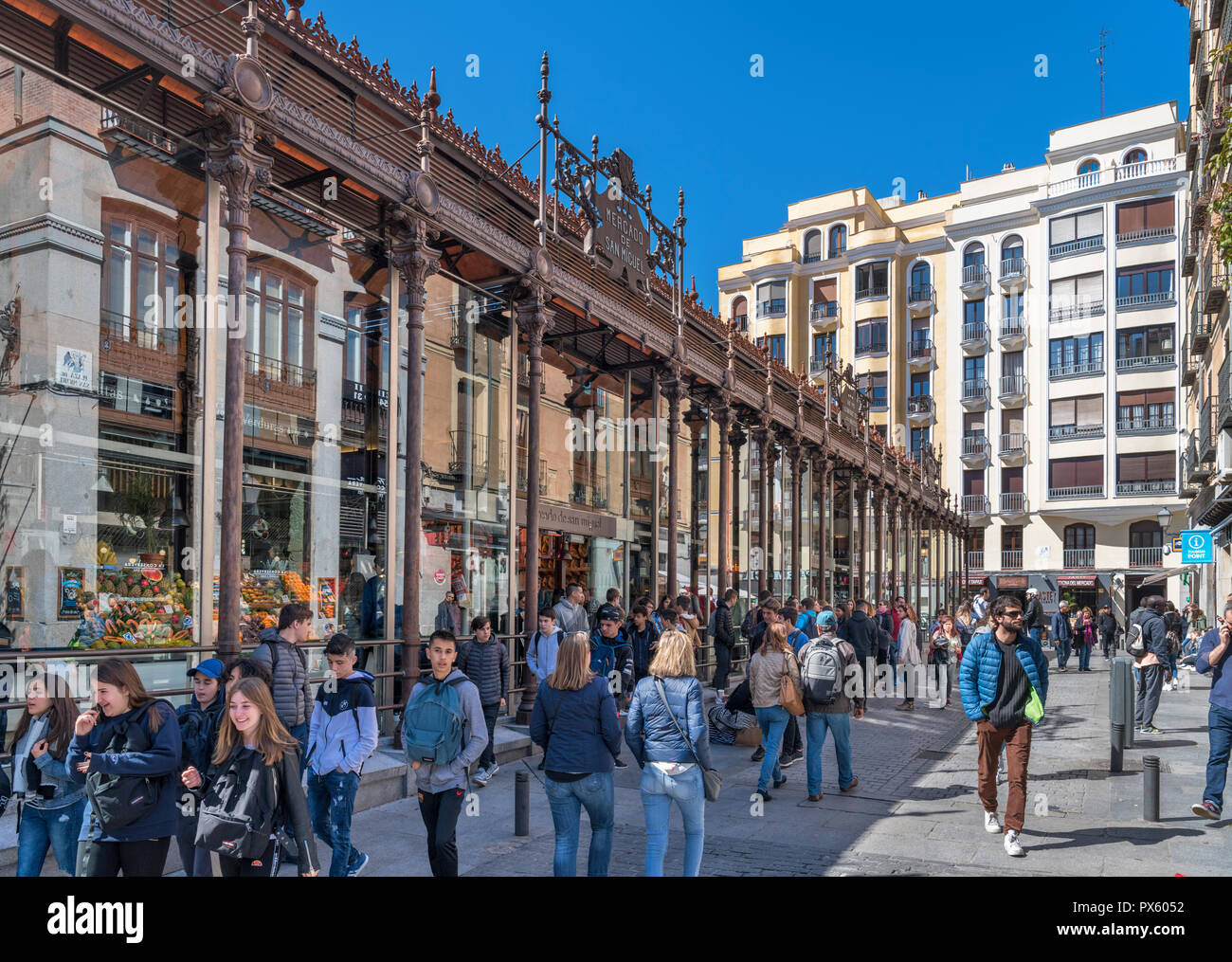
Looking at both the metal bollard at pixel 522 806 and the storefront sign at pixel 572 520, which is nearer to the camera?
the metal bollard at pixel 522 806


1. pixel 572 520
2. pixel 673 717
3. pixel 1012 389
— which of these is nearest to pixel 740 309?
pixel 1012 389

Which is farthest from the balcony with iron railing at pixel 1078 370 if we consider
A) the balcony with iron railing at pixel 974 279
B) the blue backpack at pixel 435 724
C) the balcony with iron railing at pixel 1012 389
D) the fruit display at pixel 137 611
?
the blue backpack at pixel 435 724

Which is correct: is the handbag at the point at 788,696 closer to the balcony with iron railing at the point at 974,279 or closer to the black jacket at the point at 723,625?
the black jacket at the point at 723,625

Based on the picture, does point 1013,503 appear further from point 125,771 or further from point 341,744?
point 125,771

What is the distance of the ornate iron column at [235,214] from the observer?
27.7 feet

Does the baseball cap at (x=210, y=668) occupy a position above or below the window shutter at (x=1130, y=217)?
below

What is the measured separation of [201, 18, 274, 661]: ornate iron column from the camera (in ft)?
27.7

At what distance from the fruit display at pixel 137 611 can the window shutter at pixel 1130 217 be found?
56557 mm

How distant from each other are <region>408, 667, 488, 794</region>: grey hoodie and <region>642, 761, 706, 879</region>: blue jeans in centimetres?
110

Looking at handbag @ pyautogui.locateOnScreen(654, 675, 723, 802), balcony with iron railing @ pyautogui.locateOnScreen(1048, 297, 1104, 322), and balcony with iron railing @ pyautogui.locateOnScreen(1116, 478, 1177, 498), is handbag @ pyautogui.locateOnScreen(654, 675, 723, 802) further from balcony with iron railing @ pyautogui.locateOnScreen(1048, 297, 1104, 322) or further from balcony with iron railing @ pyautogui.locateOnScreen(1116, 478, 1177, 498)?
balcony with iron railing @ pyautogui.locateOnScreen(1048, 297, 1104, 322)

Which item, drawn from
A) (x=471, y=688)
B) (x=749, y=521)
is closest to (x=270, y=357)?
(x=471, y=688)

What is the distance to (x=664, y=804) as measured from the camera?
6.13 m

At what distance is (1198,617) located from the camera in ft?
99.5

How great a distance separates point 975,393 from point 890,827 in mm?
A: 54910
